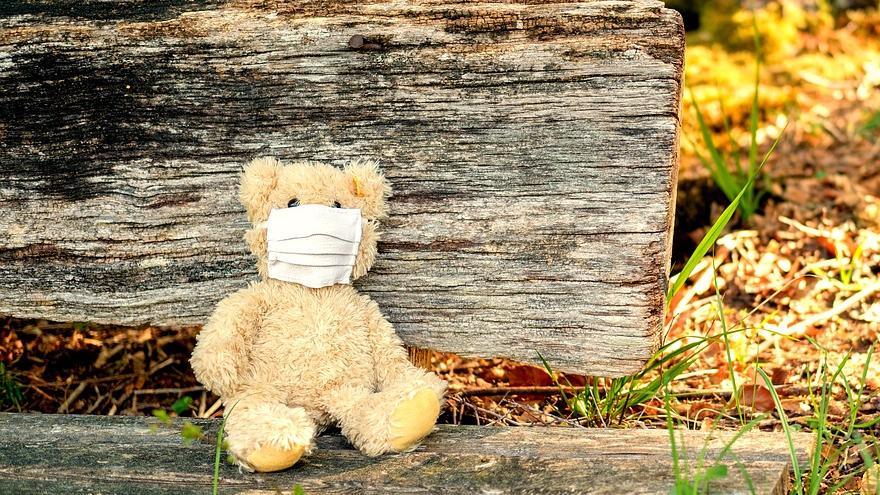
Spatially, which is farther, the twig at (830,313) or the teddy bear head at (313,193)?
the twig at (830,313)

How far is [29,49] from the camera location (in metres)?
2.27

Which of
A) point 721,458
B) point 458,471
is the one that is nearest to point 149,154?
point 458,471

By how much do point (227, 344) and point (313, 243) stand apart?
302 mm

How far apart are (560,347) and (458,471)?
0.54m

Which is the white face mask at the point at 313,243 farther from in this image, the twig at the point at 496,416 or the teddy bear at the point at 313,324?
the twig at the point at 496,416

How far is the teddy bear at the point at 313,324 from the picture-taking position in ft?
6.22

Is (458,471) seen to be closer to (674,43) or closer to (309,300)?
(309,300)

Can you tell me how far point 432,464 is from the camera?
5.86 feet

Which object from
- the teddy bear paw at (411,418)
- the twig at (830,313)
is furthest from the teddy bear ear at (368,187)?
the twig at (830,313)

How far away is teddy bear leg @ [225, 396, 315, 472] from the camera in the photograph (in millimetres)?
1714

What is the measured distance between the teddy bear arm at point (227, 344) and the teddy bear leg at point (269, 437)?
0.12 metres

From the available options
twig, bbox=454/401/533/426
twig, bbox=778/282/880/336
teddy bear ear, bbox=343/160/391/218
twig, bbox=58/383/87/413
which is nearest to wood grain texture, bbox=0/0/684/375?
teddy bear ear, bbox=343/160/391/218

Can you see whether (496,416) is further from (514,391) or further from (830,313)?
(830,313)

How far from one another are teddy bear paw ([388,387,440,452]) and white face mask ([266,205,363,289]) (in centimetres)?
37
